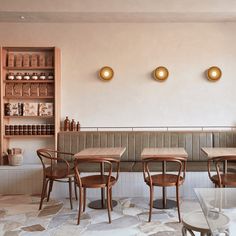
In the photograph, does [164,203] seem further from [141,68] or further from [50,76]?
[50,76]

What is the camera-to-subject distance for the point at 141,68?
5.39 meters

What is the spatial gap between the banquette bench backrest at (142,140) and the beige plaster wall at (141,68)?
13.0 inches

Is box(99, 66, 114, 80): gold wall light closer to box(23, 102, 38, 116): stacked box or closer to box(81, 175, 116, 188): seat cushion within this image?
box(23, 102, 38, 116): stacked box

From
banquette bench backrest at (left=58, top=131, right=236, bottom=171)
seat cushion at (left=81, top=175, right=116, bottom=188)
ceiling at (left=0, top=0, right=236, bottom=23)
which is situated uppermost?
ceiling at (left=0, top=0, right=236, bottom=23)

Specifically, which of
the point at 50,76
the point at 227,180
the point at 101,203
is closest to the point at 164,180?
the point at 227,180

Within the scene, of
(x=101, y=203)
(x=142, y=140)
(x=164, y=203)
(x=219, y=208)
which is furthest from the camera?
(x=142, y=140)

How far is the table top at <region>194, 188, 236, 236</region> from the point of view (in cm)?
211

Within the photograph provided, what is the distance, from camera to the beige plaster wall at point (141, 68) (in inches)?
210

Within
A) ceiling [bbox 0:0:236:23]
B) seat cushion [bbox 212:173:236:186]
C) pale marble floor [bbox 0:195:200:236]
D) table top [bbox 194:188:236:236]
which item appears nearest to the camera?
table top [bbox 194:188:236:236]

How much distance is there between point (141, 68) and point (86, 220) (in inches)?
113

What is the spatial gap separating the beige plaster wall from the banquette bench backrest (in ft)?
1.08

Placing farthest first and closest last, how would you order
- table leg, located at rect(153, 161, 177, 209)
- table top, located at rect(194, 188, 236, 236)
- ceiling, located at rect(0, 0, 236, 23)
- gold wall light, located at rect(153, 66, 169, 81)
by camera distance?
gold wall light, located at rect(153, 66, 169, 81)
ceiling, located at rect(0, 0, 236, 23)
table leg, located at rect(153, 161, 177, 209)
table top, located at rect(194, 188, 236, 236)

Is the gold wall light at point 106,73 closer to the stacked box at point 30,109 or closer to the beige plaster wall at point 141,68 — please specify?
the beige plaster wall at point 141,68

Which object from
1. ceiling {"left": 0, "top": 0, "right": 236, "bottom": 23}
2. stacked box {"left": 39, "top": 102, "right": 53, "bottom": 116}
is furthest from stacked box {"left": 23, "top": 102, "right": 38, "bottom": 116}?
ceiling {"left": 0, "top": 0, "right": 236, "bottom": 23}
